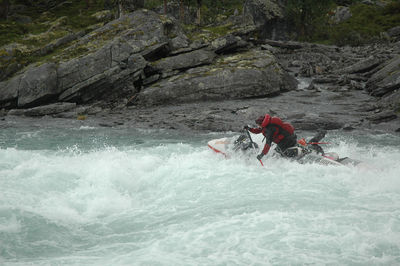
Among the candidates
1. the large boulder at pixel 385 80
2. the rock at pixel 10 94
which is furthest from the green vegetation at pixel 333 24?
the rock at pixel 10 94

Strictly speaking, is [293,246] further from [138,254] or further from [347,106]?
[347,106]

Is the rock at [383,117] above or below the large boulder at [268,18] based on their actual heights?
below

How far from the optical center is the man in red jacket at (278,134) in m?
12.2

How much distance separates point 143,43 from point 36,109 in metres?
8.50

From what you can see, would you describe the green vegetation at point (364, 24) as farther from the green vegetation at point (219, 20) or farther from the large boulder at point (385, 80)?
the large boulder at point (385, 80)

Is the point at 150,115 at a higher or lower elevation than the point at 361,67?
lower

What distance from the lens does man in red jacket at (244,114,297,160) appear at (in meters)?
12.2

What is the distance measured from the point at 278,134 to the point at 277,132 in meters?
0.09

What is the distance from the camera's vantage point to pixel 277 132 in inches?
488

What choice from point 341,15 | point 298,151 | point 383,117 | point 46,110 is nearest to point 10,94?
point 46,110

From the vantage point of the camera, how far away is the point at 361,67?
28.0 meters

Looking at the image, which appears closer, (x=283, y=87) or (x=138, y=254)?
(x=138, y=254)

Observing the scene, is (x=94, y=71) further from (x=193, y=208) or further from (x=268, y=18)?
(x=268, y=18)

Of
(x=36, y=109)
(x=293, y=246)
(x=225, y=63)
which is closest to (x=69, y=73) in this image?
(x=36, y=109)
